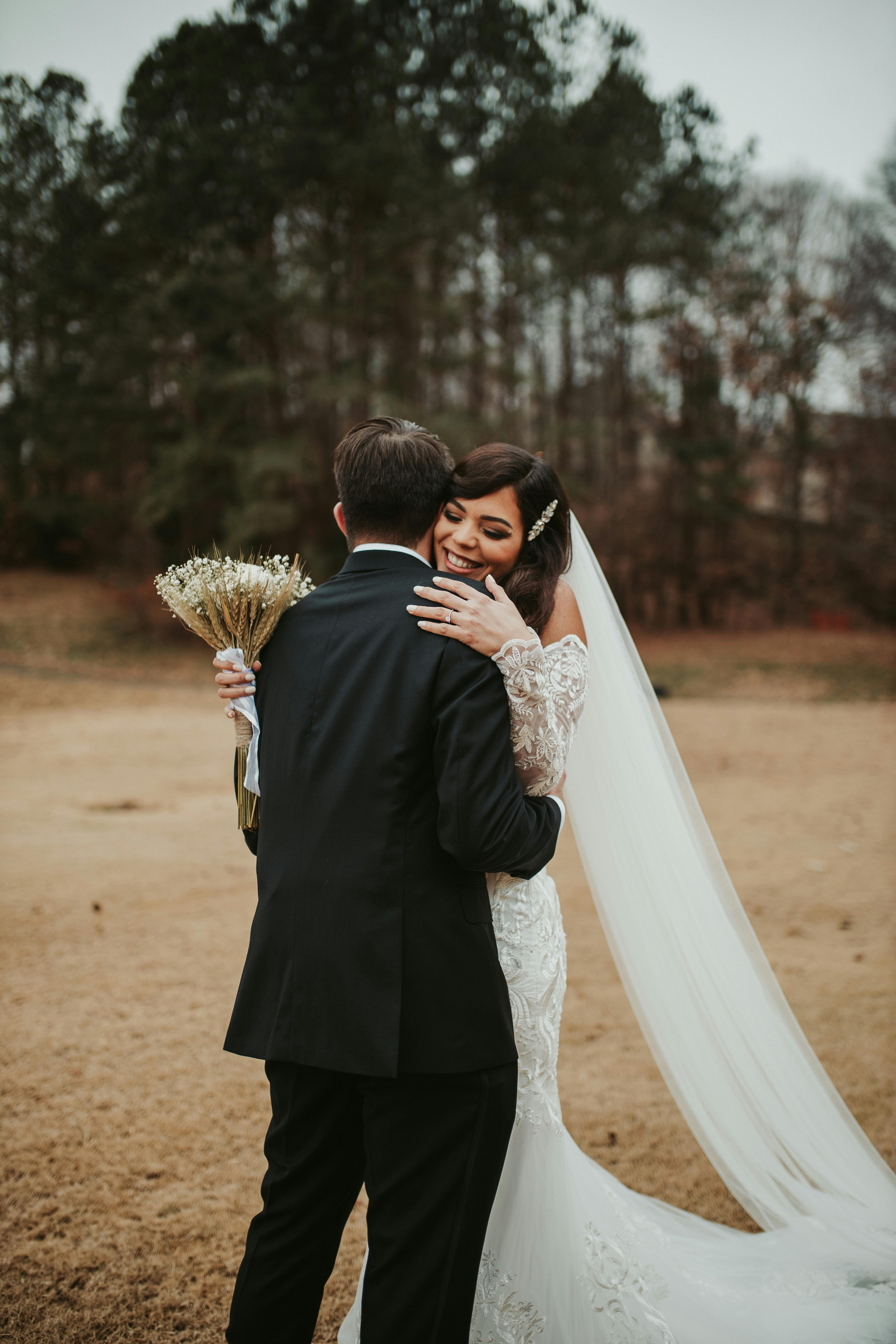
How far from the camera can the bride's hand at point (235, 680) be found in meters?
1.98

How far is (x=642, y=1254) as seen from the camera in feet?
7.56

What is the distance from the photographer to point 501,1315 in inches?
83.4

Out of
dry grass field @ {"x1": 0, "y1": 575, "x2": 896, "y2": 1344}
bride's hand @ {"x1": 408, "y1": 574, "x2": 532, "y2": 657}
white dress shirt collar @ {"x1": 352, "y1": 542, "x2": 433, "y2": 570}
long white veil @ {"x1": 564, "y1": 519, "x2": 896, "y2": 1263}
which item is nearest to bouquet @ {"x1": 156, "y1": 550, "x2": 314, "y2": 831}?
white dress shirt collar @ {"x1": 352, "y1": 542, "x2": 433, "y2": 570}

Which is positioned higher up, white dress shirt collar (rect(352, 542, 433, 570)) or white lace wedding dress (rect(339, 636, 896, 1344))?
white dress shirt collar (rect(352, 542, 433, 570))

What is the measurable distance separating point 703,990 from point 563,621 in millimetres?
1163

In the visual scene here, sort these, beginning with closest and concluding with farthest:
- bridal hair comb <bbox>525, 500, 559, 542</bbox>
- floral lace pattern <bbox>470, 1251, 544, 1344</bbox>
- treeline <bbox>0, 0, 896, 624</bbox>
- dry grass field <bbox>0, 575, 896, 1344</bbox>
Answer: floral lace pattern <bbox>470, 1251, 544, 1344</bbox>
bridal hair comb <bbox>525, 500, 559, 542</bbox>
dry grass field <bbox>0, 575, 896, 1344</bbox>
treeline <bbox>0, 0, 896, 624</bbox>

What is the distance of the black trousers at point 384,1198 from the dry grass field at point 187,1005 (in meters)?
0.84

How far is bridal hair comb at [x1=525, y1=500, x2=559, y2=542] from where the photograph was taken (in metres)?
2.41

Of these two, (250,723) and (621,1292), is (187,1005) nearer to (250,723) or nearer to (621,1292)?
(621,1292)

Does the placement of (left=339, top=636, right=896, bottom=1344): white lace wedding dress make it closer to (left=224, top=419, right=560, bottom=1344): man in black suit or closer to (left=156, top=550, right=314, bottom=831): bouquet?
(left=224, top=419, right=560, bottom=1344): man in black suit

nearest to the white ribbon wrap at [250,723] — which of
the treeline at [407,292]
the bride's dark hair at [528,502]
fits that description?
the bride's dark hair at [528,502]

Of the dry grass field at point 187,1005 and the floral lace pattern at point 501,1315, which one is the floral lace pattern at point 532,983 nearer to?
the floral lace pattern at point 501,1315

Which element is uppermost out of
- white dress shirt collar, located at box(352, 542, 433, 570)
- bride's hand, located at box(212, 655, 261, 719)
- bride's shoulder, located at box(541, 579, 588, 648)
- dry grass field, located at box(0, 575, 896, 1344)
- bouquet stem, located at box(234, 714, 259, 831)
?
white dress shirt collar, located at box(352, 542, 433, 570)

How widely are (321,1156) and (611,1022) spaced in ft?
9.65
